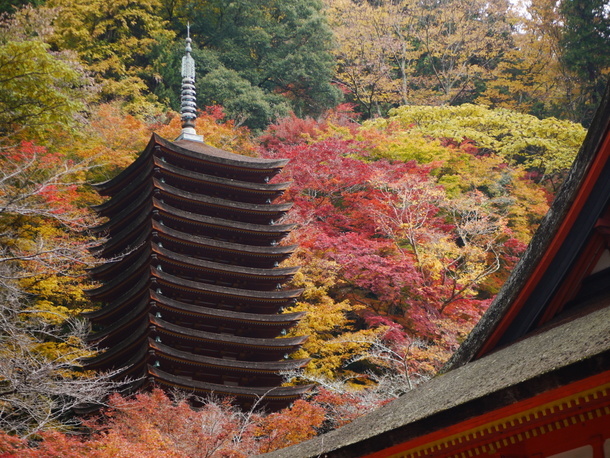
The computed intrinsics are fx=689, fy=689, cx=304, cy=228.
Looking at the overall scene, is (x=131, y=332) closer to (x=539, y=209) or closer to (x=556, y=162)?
(x=539, y=209)

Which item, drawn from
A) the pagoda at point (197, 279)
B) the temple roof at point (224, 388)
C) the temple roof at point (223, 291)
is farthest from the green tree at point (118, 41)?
the temple roof at point (224, 388)

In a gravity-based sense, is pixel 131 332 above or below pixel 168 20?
below

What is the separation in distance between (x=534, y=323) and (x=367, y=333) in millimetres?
12083

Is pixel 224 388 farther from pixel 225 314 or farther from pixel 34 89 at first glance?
pixel 34 89

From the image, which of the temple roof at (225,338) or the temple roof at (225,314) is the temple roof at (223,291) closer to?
the temple roof at (225,314)

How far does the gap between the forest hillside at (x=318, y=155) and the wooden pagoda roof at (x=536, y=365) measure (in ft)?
15.7

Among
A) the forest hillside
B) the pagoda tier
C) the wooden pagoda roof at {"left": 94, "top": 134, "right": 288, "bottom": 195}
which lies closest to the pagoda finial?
the wooden pagoda roof at {"left": 94, "top": 134, "right": 288, "bottom": 195}

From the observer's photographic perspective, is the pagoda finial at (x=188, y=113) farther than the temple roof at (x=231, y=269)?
Yes

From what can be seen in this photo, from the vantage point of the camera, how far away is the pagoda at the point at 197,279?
17141mm

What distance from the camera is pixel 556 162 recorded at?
84.2 ft

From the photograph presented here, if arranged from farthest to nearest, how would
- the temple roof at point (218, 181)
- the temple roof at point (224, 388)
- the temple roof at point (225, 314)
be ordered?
the temple roof at point (218, 181) < the temple roof at point (225, 314) < the temple roof at point (224, 388)

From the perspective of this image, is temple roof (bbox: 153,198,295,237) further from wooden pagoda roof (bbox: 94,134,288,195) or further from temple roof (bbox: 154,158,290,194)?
wooden pagoda roof (bbox: 94,134,288,195)

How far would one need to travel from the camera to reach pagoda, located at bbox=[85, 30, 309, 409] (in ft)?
56.2

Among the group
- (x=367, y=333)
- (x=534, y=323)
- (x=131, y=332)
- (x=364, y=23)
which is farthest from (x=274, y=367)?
(x=364, y=23)
